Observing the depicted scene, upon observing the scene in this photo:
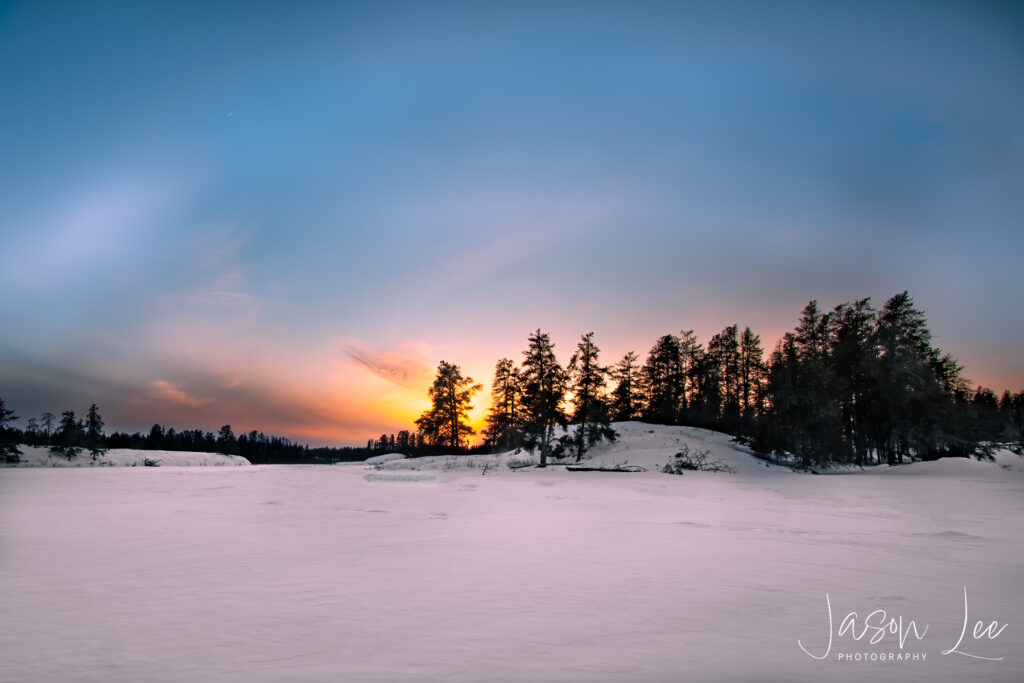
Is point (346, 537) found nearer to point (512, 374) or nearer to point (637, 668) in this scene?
point (637, 668)

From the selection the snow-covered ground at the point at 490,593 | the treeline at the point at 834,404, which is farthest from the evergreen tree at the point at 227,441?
the snow-covered ground at the point at 490,593

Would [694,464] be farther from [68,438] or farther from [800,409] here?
[68,438]

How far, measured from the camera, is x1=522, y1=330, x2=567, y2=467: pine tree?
4053 cm

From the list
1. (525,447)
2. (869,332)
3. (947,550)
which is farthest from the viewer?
(869,332)

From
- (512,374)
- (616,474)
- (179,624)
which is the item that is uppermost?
(512,374)

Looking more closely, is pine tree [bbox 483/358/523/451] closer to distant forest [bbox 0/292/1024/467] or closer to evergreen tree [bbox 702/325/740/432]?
distant forest [bbox 0/292/1024/467]

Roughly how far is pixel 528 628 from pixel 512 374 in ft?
180

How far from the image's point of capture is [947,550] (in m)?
8.91

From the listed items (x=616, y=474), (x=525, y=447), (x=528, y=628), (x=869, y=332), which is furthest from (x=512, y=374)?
(x=528, y=628)

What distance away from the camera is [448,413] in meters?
60.9
